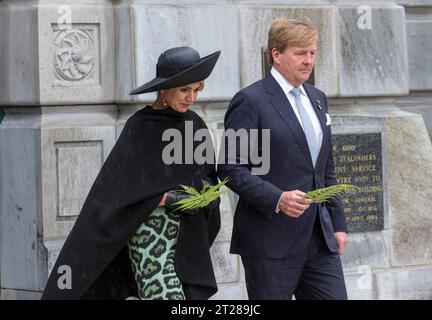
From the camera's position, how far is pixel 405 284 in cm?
884

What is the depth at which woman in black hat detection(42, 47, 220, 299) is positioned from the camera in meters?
5.78

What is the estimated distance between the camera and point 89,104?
7973 mm

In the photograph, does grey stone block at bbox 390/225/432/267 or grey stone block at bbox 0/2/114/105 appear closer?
grey stone block at bbox 0/2/114/105

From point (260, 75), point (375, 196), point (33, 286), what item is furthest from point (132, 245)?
point (375, 196)

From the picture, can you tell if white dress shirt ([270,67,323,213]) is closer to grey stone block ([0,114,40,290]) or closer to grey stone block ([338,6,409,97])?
grey stone block ([0,114,40,290])

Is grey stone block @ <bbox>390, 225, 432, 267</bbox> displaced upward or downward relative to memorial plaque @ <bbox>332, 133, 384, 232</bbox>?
downward

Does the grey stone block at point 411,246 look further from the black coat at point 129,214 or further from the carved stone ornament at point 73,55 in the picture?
the black coat at point 129,214

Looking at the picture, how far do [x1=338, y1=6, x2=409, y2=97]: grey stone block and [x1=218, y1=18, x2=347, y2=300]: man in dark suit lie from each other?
110 inches

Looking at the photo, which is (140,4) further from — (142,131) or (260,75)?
(142,131)

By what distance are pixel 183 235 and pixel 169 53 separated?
3.03 ft

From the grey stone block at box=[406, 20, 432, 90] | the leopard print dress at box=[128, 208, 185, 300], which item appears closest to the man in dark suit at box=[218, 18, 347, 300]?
the leopard print dress at box=[128, 208, 185, 300]

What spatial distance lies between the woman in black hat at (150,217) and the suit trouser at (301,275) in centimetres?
28

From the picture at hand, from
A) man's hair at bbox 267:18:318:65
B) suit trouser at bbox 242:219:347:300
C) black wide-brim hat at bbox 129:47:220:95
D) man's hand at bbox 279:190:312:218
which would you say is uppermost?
man's hair at bbox 267:18:318:65

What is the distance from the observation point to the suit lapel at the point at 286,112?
5.82 metres
